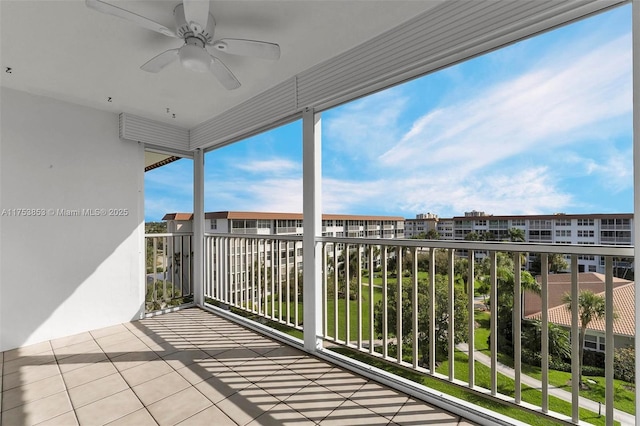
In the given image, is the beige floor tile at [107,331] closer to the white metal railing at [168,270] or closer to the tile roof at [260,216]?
the white metal railing at [168,270]

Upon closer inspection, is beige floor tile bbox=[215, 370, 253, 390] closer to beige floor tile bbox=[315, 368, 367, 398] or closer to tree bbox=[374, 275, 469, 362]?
beige floor tile bbox=[315, 368, 367, 398]

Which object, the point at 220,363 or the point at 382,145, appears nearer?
the point at 382,145

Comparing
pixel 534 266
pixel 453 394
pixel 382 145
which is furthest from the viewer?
pixel 382 145

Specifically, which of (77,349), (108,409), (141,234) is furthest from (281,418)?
(141,234)

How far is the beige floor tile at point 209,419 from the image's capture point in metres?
1.81

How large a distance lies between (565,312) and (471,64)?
1.60m

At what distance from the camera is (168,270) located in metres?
4.23

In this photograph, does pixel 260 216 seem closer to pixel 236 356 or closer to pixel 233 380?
pixel 236 356

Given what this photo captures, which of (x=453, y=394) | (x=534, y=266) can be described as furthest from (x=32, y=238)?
(x=534, y=266)

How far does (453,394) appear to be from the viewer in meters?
2.13

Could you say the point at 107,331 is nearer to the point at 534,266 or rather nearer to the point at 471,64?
the point at 534,266

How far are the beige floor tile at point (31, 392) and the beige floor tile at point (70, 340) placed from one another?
80 cm

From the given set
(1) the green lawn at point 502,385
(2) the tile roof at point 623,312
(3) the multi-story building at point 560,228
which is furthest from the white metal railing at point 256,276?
(2) the tile roof at point 623,312

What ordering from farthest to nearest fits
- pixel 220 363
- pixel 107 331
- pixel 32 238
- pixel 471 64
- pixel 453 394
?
1. pixel 107 331
2. pixel 32 238
3. pixel 220 363
4. pixel 453 394
5. pixel 471 64
